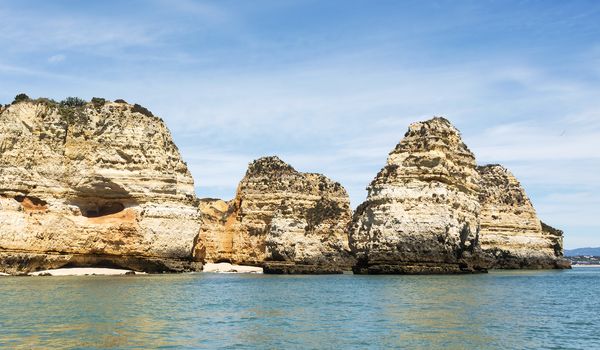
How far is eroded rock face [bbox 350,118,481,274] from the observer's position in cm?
5250

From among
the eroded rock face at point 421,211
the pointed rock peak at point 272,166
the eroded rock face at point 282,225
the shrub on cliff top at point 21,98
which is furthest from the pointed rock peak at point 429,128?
the shrub on cliff top at point 21,98

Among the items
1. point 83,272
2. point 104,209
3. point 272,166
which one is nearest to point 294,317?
point 83,272

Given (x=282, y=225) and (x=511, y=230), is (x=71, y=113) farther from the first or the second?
(x=511, y=230)

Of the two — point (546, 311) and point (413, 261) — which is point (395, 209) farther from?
point (546, 311)

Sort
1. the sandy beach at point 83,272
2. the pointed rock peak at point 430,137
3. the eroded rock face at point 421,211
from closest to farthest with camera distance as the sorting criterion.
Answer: the sandy beach at point 83,272, the eroded rock face at point 421,211, the pointed rock peak at point 430,137

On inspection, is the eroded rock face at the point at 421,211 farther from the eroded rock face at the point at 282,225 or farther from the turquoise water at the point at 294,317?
the eroded rock face at the point at 282,225

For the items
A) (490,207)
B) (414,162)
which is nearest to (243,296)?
(414,162)

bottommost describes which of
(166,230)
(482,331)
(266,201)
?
(482,331)

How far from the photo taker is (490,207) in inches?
3661

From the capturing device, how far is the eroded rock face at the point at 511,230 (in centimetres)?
9044

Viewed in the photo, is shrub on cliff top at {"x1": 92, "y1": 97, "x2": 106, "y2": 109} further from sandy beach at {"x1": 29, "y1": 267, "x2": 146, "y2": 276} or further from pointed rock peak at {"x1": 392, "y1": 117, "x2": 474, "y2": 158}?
pointed rock peak at {"x1": 392, "y1": 117, "x2": 474, "y2": 158}

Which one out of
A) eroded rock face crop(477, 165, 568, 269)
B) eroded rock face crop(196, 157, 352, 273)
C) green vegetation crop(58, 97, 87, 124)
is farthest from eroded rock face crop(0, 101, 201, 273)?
eroded rock face crop(477, 165, 568, 269)

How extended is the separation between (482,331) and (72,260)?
38.7 m

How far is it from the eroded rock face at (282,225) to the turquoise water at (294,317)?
31618 millimetres
